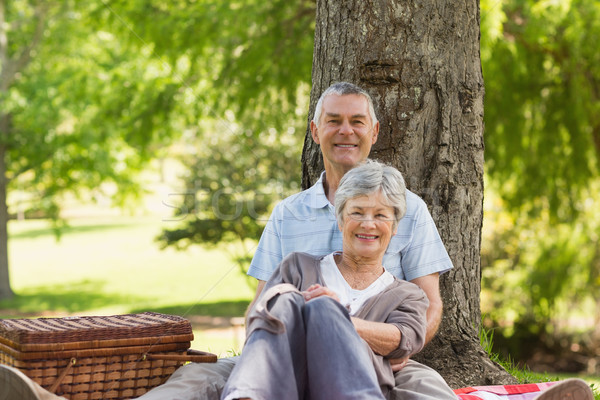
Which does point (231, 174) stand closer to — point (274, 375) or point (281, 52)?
point (281, 52)

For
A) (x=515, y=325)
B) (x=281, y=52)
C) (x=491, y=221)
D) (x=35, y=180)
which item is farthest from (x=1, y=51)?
(x=515, y=325)

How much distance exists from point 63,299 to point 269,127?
30.0 feet

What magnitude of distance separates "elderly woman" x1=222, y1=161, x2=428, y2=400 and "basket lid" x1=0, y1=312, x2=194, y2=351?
392mm

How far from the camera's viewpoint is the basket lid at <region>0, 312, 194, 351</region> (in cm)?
219

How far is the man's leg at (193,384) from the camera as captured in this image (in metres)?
2.27

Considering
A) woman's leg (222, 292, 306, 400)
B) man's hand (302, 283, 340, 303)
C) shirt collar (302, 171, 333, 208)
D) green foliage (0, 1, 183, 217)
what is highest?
green foliage (0, 1, 183, 217)

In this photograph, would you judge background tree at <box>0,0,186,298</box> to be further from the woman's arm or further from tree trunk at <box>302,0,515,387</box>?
the woman's arm

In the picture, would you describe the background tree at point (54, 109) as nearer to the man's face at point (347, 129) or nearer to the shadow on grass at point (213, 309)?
the shadow on grass at point (213, 309)

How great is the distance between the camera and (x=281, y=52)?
6.75 m

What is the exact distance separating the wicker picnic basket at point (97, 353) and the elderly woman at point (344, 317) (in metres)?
0.42

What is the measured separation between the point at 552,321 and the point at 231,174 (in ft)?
15.5

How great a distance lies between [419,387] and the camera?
7.52ft

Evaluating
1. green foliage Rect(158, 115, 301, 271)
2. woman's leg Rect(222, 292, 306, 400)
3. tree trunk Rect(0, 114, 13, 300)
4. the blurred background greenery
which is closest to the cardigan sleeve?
woman's leg Rect(222, 292, 306, 400)

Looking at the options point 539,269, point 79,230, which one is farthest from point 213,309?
point 79,230
